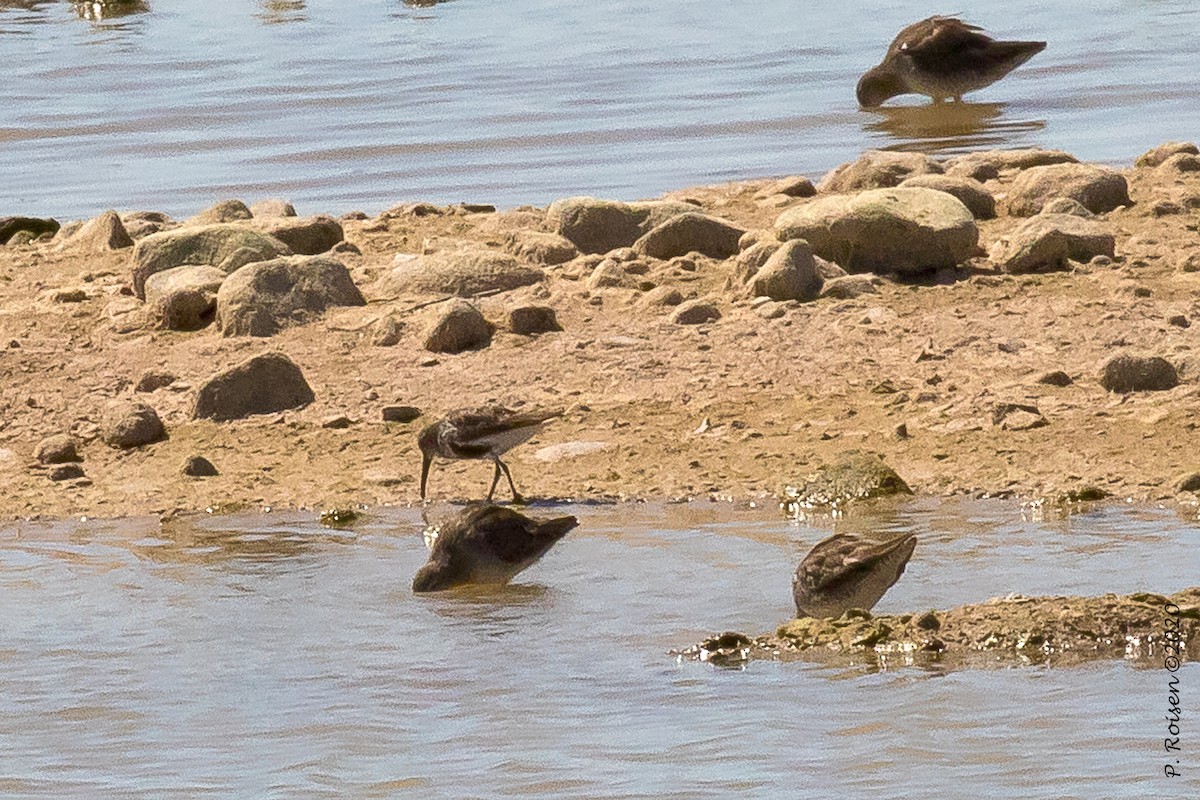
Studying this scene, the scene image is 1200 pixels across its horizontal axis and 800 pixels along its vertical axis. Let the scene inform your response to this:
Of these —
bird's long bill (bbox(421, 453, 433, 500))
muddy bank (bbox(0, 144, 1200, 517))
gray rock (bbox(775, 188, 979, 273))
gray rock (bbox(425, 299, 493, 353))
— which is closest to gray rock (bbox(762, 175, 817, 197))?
muddy bank (bbox(0, 144, 1200, 517))

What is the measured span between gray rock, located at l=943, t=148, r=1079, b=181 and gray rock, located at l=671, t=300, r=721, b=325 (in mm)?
3032

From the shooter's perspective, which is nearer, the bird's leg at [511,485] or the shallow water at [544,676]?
the shallow water at [544,676]

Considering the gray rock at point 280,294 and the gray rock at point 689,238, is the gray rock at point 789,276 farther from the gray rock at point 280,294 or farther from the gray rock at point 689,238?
the gray rock at point 280,294

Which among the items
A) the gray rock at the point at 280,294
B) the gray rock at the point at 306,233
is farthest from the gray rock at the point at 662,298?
the gray rock at the point at 306,233

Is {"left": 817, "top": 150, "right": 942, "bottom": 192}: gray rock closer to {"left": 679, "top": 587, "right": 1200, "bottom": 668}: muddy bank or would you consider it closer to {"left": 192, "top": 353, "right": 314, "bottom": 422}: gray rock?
{"left": 192, "top": 353, "right": 314, "bottom": 422}: gray rock

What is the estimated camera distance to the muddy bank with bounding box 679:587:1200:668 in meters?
5.93

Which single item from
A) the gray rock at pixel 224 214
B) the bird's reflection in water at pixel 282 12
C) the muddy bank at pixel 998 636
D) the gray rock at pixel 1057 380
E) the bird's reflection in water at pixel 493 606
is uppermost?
the bird's reflection in water at pixel 282 12

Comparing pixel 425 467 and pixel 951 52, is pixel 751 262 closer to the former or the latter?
pixel 425 467

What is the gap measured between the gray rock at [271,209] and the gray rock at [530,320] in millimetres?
3241

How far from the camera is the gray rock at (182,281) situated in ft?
34.7

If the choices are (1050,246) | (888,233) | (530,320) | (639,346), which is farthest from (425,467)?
(1050,246)

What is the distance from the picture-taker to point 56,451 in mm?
8883

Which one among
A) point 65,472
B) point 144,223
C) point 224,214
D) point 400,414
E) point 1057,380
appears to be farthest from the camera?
point 144,223

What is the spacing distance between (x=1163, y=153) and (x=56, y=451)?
22.6 ft
